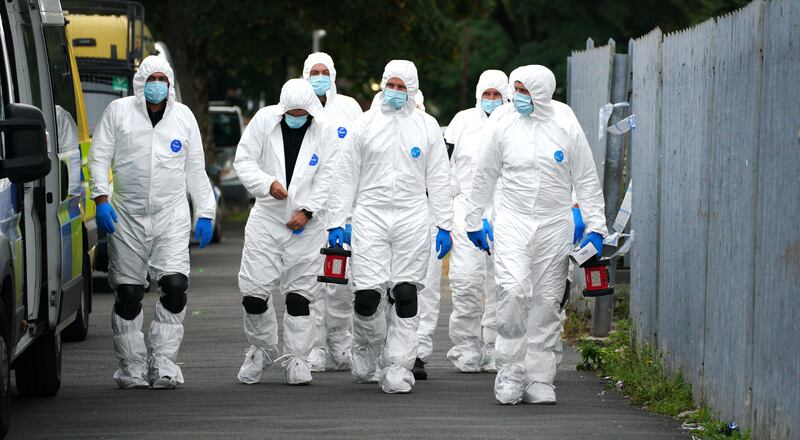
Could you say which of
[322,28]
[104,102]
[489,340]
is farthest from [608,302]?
[322,28]

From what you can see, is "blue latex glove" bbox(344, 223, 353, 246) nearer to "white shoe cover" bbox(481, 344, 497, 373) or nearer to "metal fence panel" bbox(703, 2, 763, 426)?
"white shoe cover" bbox(481, 344, 497, 373)

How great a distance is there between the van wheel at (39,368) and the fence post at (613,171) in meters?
4.40

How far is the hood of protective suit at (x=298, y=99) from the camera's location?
1056cm

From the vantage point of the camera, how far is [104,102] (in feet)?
57.8

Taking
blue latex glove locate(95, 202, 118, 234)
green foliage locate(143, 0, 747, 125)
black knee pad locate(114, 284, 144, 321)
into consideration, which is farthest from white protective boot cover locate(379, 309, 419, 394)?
green foliage locate(143, 0, 747, 125)

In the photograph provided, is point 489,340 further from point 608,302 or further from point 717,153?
point 717,153

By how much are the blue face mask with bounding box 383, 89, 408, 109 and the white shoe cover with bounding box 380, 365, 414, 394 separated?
1598mm

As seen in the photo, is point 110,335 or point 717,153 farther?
point 110,335

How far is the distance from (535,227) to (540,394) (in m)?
→ 0.93

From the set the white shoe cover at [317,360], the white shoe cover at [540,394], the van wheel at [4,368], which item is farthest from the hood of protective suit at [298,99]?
the van wheel at [4,368]

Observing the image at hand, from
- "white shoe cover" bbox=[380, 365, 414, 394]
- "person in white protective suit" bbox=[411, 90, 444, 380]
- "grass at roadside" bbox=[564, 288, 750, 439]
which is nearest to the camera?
"grass at roadside" bbox=[564, 288, 750, 439]

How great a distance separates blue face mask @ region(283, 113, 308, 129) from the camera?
10.6 meters

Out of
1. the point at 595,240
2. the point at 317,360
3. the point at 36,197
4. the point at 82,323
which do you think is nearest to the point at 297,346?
the point at 317,360

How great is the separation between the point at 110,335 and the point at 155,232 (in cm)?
330
